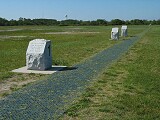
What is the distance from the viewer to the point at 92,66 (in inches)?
550

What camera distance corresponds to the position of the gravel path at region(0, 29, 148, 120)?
6957 mm

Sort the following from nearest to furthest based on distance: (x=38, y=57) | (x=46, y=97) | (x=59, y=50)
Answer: (x=46, y=97)
(x=38, y=57)
(x=59, y=50)

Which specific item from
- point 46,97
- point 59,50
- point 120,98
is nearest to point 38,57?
point 46,97

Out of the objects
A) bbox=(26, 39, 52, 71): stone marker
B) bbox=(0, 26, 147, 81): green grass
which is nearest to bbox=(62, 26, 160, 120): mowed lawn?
bbox=(26, 39, 52, 71): stone marker

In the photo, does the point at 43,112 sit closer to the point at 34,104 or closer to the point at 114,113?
the point at 34,104

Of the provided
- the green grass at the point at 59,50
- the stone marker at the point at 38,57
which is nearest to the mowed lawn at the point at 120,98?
the stone marker at the point at 38,57

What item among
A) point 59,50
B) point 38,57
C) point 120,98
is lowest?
point 59,50

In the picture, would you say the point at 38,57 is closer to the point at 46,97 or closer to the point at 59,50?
the point at 46,97

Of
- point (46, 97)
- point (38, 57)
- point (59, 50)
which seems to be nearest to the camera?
point (46, 97)

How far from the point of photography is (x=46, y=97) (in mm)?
8352

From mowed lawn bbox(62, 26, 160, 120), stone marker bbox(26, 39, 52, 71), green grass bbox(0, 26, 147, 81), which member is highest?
stone marker bbox(26, 39, 52, 71)

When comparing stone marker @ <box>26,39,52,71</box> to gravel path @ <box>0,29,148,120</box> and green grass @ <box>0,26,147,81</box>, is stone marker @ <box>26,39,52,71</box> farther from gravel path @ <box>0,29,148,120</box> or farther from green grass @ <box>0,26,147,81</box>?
gravel path @ <box>0,29,148,120</box>

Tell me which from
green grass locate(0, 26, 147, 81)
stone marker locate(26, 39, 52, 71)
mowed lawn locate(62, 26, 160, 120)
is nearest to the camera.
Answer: mowed lawn locate(62, 26, 160, 120)

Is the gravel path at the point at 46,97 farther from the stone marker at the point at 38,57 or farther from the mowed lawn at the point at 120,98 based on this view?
the stone marker at the point at 38,57
